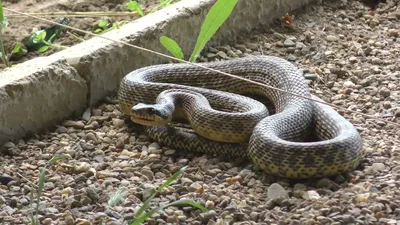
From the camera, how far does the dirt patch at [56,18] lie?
6.25 metres

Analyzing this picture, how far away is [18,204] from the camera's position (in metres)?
3.97

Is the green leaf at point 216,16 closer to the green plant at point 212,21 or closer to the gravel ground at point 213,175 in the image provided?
the green plant at point 212,21

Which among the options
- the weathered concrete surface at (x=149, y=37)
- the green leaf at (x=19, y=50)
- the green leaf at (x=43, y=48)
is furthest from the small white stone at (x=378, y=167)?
the green leaf at (x=19, y=50)

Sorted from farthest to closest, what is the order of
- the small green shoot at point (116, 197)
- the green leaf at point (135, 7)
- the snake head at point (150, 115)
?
1. the green leaf at point (135, 7)
2. the snake head at point (150, 115)
3. the small green shoot at point (116, 197)

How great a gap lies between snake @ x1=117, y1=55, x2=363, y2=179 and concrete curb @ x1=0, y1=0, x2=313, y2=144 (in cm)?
22

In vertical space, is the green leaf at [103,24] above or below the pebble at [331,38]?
above

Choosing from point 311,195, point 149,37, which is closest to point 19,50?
point 149,37

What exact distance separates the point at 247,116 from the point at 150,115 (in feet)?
1.94

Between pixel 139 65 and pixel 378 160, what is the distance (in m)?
2.01

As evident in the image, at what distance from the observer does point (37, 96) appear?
486 centimetres

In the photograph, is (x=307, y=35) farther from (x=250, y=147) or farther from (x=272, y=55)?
(x=250, y=147)

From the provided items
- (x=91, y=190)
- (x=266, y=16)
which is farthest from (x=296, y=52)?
(x=91, y=190)

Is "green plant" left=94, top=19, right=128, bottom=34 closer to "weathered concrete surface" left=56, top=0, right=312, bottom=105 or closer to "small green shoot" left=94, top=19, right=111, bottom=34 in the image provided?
"small green shoot" left=94, top=19, right=111, bottom=34

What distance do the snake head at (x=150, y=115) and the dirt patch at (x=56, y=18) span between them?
1662mm
